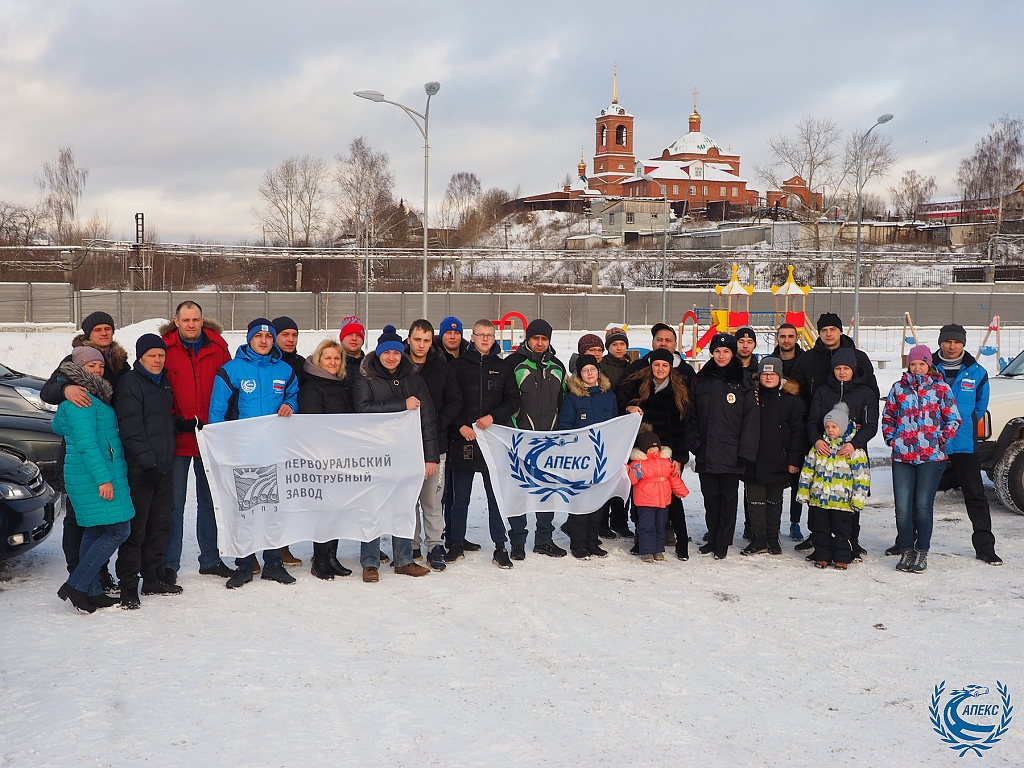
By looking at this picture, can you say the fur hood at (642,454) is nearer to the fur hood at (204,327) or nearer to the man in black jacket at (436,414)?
the man in black jacket at (436,414)

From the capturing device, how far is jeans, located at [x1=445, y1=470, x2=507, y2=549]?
279 inches

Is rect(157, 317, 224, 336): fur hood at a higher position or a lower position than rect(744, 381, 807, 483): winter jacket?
higher

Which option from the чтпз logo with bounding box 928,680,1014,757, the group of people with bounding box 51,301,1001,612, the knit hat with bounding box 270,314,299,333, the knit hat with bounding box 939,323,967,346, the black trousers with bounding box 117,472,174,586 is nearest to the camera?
the чтпз logo with bounding box 928,680,1014,757

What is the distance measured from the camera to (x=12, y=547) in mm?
6203

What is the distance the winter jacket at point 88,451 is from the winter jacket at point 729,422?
492 cm

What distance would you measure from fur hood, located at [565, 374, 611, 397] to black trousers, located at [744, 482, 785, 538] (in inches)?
66.1

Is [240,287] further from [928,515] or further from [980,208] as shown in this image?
[980,208]

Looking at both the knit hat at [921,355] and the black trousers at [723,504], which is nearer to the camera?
the knit hat at [921,355]

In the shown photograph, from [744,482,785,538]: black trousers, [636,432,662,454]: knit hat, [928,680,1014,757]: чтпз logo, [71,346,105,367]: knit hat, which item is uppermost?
[71,346,105,367]: knit hat

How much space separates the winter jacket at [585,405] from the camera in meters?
7.39

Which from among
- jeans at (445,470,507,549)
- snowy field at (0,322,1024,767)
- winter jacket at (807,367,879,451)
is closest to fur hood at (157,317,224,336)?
snowy field at (0,322,1024,767)

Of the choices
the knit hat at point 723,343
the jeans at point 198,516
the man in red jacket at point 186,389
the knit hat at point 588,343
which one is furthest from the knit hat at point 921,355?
the jeans at point 198,516

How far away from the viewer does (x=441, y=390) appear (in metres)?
6.88

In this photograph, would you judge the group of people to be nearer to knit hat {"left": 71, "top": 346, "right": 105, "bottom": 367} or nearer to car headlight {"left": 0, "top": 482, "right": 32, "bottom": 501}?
knit hat {"left": 71, "top": 346, "right": 105, "bottom": 367}
